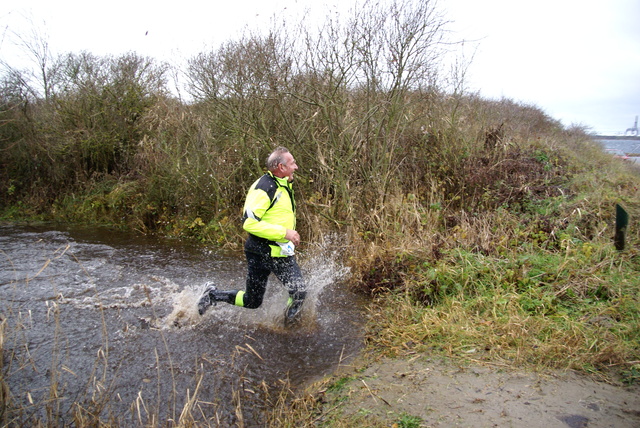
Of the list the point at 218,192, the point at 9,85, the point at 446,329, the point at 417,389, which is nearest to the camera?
the point at 417,389

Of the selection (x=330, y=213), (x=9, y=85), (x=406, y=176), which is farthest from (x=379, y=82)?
(x=9, y=85)

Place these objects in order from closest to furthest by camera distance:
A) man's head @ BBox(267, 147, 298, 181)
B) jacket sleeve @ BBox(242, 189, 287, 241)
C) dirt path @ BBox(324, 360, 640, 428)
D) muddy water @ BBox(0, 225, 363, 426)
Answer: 1. dirt path @ BBox(324, 360, 640, 428)
2. muddy water @ BBox(0, 225, 363, 426)
3. jacket sleeve @ BBox(242, 189, 287, 241)
4. man's head @ BBox(267, 147, 298, 181)

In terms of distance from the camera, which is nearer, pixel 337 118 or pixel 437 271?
pixel 437 271

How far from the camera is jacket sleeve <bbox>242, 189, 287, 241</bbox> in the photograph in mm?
4410

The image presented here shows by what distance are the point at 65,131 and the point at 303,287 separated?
11172 millimetres

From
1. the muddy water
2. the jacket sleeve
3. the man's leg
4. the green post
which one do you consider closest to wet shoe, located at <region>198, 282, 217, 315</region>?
the man's leg

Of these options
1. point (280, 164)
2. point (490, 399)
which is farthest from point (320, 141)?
point (490, 399)

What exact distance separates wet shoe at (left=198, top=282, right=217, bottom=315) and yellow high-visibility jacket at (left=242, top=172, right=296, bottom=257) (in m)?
0.89

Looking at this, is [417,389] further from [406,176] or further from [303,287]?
[406,176]

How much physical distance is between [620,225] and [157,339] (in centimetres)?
550

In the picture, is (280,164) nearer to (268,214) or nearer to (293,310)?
(268,214)

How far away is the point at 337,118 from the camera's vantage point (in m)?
8.05

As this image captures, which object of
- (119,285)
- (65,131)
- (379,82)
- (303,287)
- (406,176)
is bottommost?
(119,285)

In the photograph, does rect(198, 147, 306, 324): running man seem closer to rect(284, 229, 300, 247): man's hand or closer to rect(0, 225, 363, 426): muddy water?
rect(284, 229, 300, 247): man's hand
